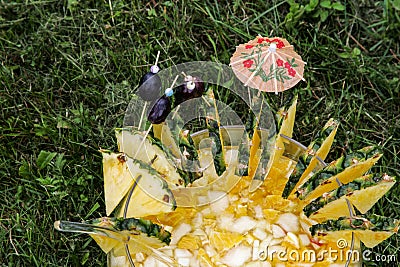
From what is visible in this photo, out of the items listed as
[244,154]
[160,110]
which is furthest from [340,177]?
[160,110]

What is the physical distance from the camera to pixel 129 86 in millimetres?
1224

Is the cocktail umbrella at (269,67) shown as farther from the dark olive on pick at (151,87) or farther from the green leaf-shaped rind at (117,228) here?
the green leaf-shaped rind at (117,228)

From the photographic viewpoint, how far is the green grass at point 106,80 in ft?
3.58

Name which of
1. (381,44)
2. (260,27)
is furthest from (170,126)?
(381,44)

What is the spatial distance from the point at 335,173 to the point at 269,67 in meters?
0.16

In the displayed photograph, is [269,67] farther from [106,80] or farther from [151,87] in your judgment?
[106,80]

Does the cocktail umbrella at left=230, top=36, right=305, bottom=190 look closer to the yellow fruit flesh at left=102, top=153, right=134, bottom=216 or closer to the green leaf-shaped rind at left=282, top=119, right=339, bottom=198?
the green leaf-shaped rind at left=282, top=119, right=339, bottom=198

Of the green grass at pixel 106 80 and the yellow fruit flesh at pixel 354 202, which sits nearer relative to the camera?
the yellow fruit flesh at pixel 354 202

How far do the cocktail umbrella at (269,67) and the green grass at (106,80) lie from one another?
0.37 meters

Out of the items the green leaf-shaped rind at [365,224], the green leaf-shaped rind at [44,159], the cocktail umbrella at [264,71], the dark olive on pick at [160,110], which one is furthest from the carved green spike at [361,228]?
the green leaf-shaped rind at [44,159]

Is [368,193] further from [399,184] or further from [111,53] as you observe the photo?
[111,53]

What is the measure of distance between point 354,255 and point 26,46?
0.81 m

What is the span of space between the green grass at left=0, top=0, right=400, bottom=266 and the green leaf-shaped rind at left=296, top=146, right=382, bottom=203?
30 centimetres

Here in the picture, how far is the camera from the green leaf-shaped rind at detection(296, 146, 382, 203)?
0.81 metres
